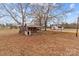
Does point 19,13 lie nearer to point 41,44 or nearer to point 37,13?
point 37,13

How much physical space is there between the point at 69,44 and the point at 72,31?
5.3 inches

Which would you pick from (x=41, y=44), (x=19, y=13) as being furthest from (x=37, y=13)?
(x=41, y=44)

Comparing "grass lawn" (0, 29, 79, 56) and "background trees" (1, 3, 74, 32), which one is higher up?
"background trees" (1, 3, 74, 32)

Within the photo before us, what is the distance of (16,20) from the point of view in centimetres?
317

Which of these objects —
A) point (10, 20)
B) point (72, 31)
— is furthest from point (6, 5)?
point (72, 31)

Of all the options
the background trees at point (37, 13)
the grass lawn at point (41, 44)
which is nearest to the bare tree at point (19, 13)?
the background trees at point (37, 13)

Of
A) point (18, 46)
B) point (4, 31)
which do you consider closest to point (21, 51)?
point (18, 46)

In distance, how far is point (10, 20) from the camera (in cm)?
316

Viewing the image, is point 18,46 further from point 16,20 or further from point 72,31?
point 72,31

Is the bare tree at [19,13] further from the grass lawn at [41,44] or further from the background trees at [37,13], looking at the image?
the grass lawn at [41,44]

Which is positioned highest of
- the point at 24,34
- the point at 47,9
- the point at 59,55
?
the point at 47,9

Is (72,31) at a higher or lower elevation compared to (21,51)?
higher

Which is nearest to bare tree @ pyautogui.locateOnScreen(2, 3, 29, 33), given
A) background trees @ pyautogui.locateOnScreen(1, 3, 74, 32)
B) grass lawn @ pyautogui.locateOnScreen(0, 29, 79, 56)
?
background trees @ pyautogui.locateOnScreen(1, 3, 74, 32)

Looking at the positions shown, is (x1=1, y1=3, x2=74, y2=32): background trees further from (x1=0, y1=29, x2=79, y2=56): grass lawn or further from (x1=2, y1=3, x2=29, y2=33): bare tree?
(x1=0, y1=29, x2=79, y2=56): grass lawn
